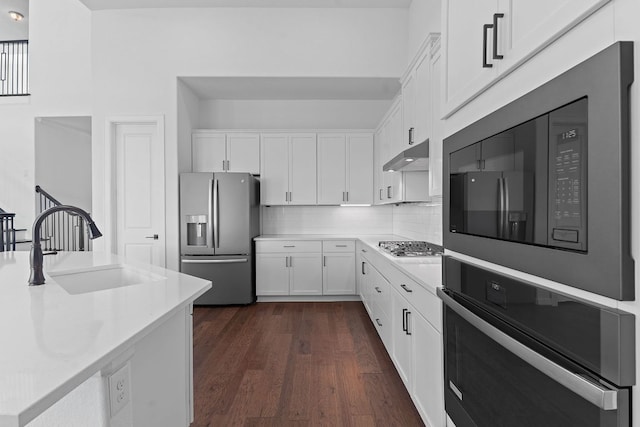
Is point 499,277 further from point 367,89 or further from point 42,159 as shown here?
point 42,159

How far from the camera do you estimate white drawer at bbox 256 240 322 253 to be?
15.8 ft

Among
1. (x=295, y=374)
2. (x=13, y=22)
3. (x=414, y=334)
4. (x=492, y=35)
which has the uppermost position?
(x=13, y=22)

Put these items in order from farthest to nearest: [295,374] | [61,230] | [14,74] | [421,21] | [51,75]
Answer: [14,74] < [61,230] < [51,75] < [421,21] < [295,374]

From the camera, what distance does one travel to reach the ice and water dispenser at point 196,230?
15.1ft

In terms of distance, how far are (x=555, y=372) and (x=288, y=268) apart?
13.8 feet

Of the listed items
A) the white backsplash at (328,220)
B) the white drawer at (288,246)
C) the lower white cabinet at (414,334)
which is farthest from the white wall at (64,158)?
the lower white cabinet at (414,334)

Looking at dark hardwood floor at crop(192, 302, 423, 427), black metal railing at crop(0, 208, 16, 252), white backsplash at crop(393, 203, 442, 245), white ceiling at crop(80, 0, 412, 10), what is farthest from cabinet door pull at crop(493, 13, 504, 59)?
black metal railing at crop(0, 208, 16, 252)

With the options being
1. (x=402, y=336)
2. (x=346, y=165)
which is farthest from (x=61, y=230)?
(x=402, y=336)

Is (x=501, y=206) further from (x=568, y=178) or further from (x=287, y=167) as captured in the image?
(x=287, y=167)

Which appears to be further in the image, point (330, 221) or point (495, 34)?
point (330, 221)

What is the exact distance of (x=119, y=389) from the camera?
1046 millimetres

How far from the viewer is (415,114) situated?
2836 millimetres

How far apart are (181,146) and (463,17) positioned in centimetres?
404

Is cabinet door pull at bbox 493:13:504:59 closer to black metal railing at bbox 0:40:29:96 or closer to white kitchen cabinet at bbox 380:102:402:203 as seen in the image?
white kitchen cabinet at bbox 380:102:402:203
